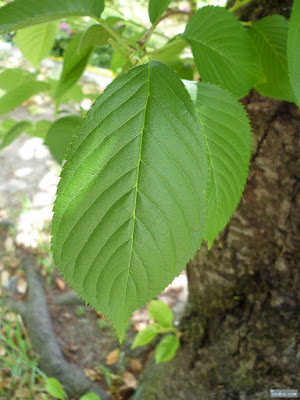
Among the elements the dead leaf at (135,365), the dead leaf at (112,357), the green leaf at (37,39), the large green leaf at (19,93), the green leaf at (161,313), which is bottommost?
the dead leaf at (135,365)

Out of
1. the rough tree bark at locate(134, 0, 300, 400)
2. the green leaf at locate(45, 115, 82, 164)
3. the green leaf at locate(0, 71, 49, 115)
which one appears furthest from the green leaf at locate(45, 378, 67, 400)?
the green leaf at locate(0, 71, 49, 115)

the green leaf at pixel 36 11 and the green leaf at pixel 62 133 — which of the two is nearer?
the green leaf at pixel 36 11

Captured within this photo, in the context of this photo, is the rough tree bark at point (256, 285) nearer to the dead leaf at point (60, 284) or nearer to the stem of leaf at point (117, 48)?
the stem of leaf at point (117, 48)

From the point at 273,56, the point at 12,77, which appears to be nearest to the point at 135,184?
the point at 273,56

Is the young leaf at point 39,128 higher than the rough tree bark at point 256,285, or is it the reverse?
the young leaf at point 39,128

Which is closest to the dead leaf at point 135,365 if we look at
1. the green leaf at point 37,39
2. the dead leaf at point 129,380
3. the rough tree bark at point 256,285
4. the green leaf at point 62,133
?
the dead leaf at point 129,380
